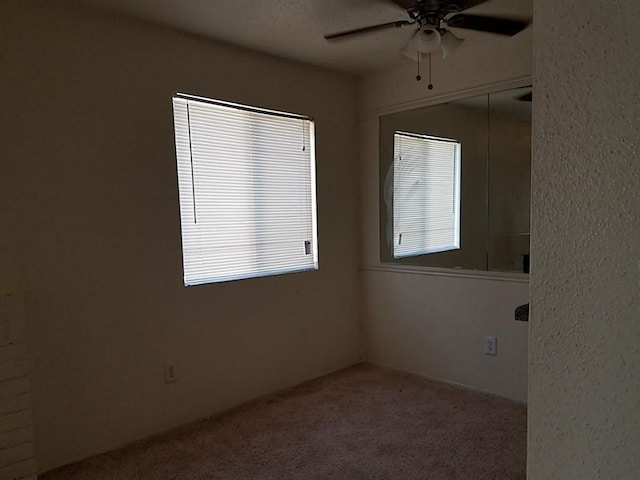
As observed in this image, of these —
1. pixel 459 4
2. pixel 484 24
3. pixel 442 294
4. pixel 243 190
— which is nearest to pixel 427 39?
pixel 459 4

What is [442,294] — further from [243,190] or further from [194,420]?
[194,420]

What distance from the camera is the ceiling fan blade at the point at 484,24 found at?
6.91 feet

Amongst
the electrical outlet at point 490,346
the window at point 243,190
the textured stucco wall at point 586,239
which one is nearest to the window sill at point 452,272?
the electrical outlet at point 490,346

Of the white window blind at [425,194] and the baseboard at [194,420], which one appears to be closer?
the baseboard at [194,420]

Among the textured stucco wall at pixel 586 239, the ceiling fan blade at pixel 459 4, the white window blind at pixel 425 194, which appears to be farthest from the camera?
the white window blind at pixel 425 194

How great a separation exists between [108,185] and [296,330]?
1666 millimetres

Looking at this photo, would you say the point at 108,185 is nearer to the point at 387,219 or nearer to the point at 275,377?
the point at 275,377

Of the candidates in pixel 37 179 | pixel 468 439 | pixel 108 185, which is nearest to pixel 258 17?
pixel 108 185

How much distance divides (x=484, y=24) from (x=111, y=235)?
223 centimetres

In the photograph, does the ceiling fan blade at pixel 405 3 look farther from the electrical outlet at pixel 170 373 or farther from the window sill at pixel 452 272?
the electrical outlet at pixel 170 373

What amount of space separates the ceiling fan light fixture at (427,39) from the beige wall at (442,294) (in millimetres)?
959

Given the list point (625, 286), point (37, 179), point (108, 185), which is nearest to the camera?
point (625, 286)

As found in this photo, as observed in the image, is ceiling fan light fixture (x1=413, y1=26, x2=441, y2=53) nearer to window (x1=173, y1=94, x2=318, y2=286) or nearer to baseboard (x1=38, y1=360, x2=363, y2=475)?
window (x1=173, y1=94, x2=318, y2=286)

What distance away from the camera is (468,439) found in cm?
246
